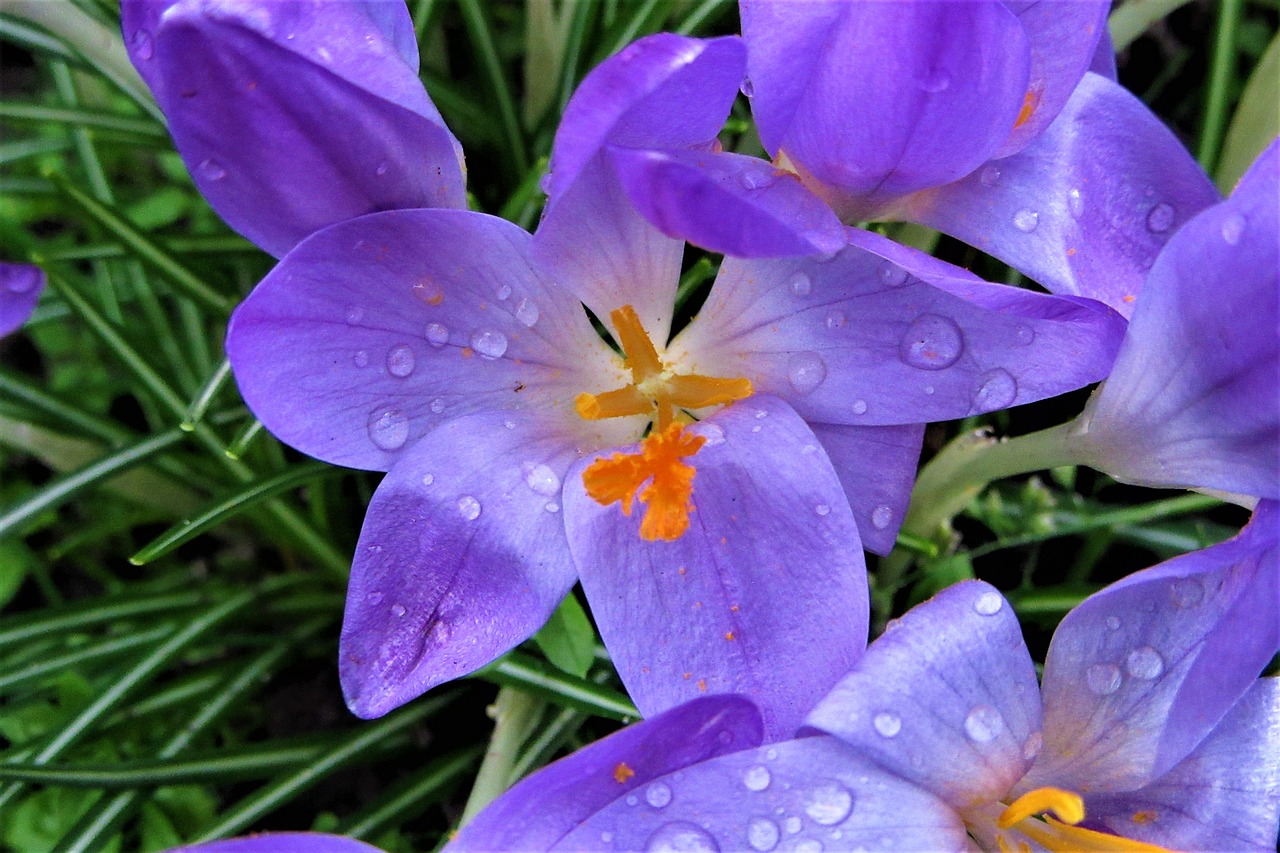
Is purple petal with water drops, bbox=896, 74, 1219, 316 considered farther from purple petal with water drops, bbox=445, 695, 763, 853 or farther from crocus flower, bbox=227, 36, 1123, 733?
purple petal with water drops, bbox=445, 695, 763, 853

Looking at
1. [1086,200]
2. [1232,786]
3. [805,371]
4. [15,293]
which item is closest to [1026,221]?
[1086,200]

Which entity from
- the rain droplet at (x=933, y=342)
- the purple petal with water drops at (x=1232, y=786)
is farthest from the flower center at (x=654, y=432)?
the purple petal with water drops at (x=1232, y=786)

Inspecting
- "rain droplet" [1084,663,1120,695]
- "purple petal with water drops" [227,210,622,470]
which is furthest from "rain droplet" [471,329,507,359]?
"rain droplet" [1084,663,1120,695]

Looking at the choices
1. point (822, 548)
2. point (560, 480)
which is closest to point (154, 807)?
point (560, 480)

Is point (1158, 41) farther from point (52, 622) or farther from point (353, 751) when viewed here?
point (52, 622)

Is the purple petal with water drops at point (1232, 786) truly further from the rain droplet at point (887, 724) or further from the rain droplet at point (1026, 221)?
the rain droplet at point (1026, 221)

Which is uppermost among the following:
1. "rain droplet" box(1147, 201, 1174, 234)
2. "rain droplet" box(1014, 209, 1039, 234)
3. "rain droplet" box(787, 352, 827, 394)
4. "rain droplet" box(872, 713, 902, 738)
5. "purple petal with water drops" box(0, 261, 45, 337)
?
"rain droplet" box(1014, 209, 1039, 234)

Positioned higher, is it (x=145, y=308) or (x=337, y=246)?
(x=337, y=246)
